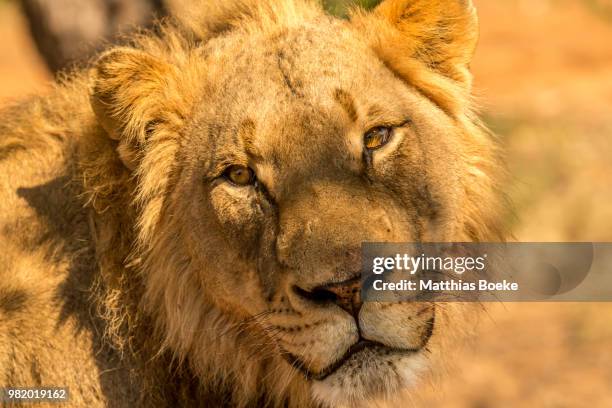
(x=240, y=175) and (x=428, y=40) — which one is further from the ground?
(x=428, y=40)

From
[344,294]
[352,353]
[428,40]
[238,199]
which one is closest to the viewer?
[344,294]

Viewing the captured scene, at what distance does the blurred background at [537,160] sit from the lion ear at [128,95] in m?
0.97

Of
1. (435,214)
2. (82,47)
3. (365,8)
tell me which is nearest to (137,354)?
(435,214)

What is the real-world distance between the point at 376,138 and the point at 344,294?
794 millimetres

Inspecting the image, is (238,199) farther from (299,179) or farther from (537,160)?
(537,160)

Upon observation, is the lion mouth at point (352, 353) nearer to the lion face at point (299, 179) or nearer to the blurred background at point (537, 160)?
the lion face at point (299, 179)

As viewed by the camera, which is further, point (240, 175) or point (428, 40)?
point (428, 40)

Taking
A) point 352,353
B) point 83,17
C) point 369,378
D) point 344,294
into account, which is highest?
point 83,17

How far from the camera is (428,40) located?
14.6ft

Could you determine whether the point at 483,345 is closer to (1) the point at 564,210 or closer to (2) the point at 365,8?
(1) the point at 564,210

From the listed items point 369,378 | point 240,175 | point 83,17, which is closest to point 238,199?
point 240,175

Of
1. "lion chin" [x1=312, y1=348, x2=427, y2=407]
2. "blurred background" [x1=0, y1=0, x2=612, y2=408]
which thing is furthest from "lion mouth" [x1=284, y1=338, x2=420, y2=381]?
"blurred background" [x1=0, y1=0, x2=612, y2=408]

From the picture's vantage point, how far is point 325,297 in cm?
363

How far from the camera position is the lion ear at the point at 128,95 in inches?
165
